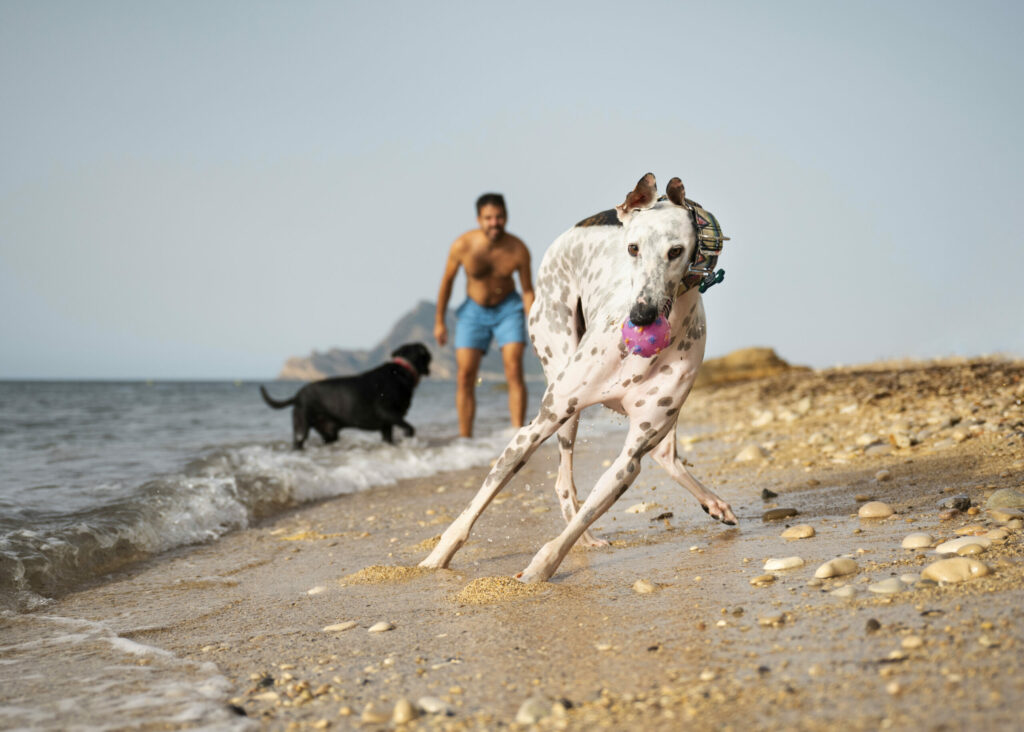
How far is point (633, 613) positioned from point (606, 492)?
1.98 ft

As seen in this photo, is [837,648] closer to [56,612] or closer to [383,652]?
[383,652]

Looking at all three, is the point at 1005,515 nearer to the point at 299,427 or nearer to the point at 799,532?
the point at 799,532

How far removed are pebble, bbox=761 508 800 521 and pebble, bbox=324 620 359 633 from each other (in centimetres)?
250

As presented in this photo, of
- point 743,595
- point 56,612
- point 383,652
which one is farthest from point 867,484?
point 56,612

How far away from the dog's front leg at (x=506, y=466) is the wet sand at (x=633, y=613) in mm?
134

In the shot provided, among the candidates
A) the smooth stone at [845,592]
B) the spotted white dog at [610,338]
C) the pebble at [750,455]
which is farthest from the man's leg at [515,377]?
the smooth stone at [845,592]

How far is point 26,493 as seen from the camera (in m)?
6.57

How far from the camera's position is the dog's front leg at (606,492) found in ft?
11.0

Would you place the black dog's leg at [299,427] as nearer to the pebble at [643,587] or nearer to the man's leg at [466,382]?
the man's leg at [466,382]

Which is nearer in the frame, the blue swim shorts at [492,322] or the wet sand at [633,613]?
the wet sand at [633,613]

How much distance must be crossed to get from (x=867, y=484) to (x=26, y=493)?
638 cm

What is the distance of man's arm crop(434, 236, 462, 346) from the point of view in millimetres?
9648

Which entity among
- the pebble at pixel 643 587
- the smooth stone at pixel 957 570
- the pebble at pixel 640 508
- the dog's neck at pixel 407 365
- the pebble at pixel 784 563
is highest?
the dog's neck at pixel 407 365

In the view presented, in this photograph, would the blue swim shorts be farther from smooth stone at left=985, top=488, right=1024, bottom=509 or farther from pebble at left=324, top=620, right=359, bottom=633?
pebble at left=324, top=620, right=359, bottom=633
